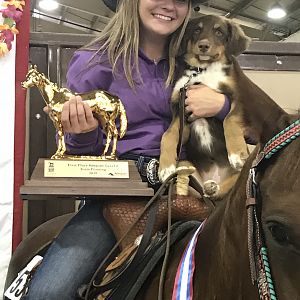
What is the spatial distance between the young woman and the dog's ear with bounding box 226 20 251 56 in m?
0.12

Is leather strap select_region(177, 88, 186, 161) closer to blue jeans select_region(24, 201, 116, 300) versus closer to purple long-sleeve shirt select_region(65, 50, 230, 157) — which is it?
purple long-sleeve shirt select_region(65, 50, 230, 157)

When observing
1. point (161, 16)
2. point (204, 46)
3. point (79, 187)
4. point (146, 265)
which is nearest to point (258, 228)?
point (146, 265)

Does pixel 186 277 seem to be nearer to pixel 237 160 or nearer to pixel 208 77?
pixel 237 160

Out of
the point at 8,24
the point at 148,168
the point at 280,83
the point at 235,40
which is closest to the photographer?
the point at 148,168

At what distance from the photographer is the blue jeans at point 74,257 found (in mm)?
1124

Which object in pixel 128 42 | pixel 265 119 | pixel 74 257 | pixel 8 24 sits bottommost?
pixel 74 257

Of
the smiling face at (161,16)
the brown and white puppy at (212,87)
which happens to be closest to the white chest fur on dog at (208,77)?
the brown and white puppy at (212,87)

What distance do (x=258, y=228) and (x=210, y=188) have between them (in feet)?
1.69

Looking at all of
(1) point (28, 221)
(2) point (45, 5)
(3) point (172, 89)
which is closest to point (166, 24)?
(3) point (172, 89)

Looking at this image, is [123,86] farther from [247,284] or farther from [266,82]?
[266,82]

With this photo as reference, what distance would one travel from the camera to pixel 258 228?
70 cm

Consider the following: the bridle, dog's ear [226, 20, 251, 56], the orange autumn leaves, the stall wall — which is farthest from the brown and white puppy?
the stall wall

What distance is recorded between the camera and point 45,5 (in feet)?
14.6

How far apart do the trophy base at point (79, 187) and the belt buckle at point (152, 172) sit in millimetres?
94
